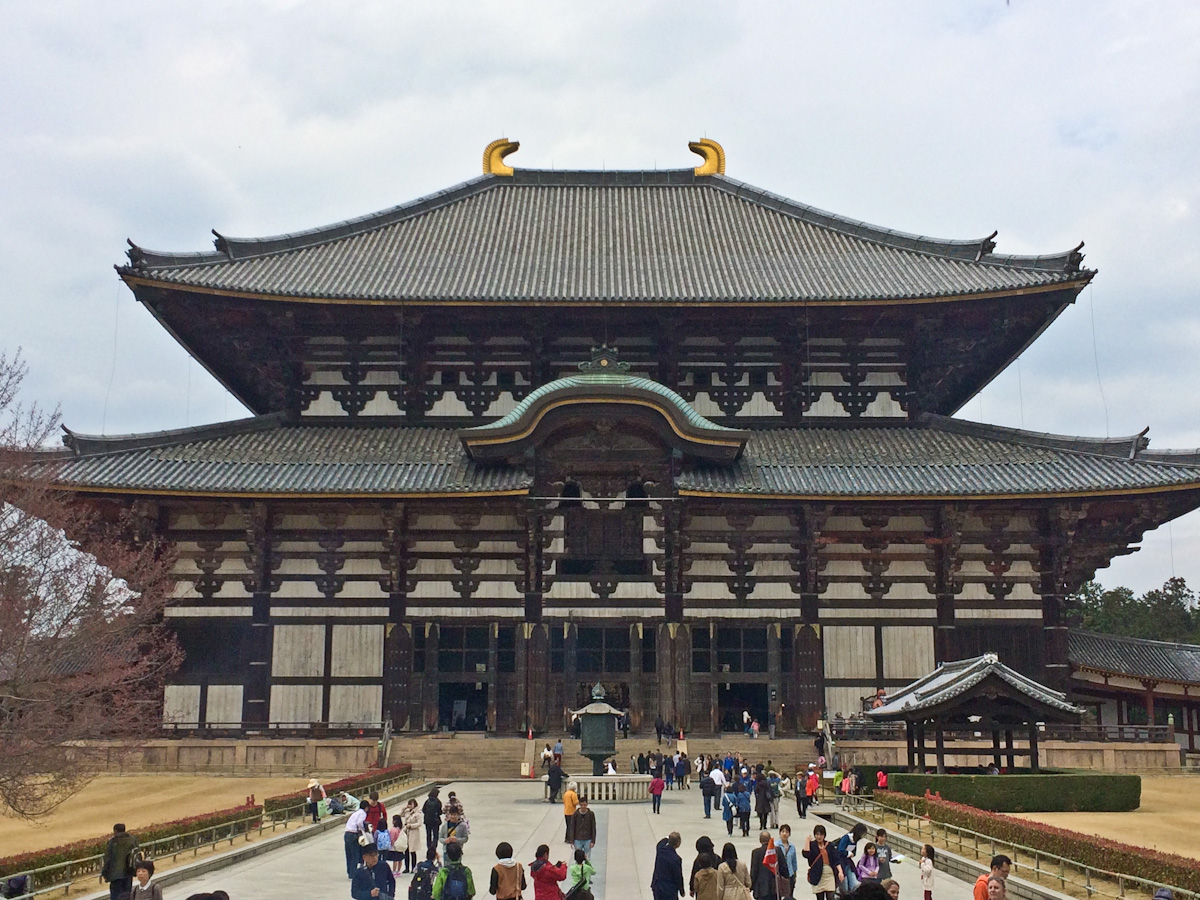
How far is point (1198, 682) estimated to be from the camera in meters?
48.6

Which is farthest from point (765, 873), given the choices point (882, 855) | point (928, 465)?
point (928, 465)

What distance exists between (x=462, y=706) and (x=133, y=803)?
1308cm

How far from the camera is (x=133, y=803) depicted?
33000mm

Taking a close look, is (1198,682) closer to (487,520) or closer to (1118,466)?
(1118,466)

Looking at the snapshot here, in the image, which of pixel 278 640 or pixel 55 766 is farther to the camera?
pixel 278 640

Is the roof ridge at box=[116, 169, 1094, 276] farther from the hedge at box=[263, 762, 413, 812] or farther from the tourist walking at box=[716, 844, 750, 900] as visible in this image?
the tourist walking at box=[716, 844, 750, 900]

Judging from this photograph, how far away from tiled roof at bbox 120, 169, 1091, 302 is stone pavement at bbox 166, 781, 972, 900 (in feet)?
65.6

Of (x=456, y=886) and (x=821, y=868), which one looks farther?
(x=821, y=868)

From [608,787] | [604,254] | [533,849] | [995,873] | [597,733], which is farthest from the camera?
[604,254]

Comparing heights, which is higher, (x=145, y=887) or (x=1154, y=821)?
(x=145, y=887)

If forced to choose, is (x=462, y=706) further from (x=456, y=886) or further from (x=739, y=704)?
(x=456, y=886)

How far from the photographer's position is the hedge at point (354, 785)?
28.2m

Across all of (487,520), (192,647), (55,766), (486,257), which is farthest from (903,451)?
(55,766)

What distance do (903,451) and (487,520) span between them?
15.1m
